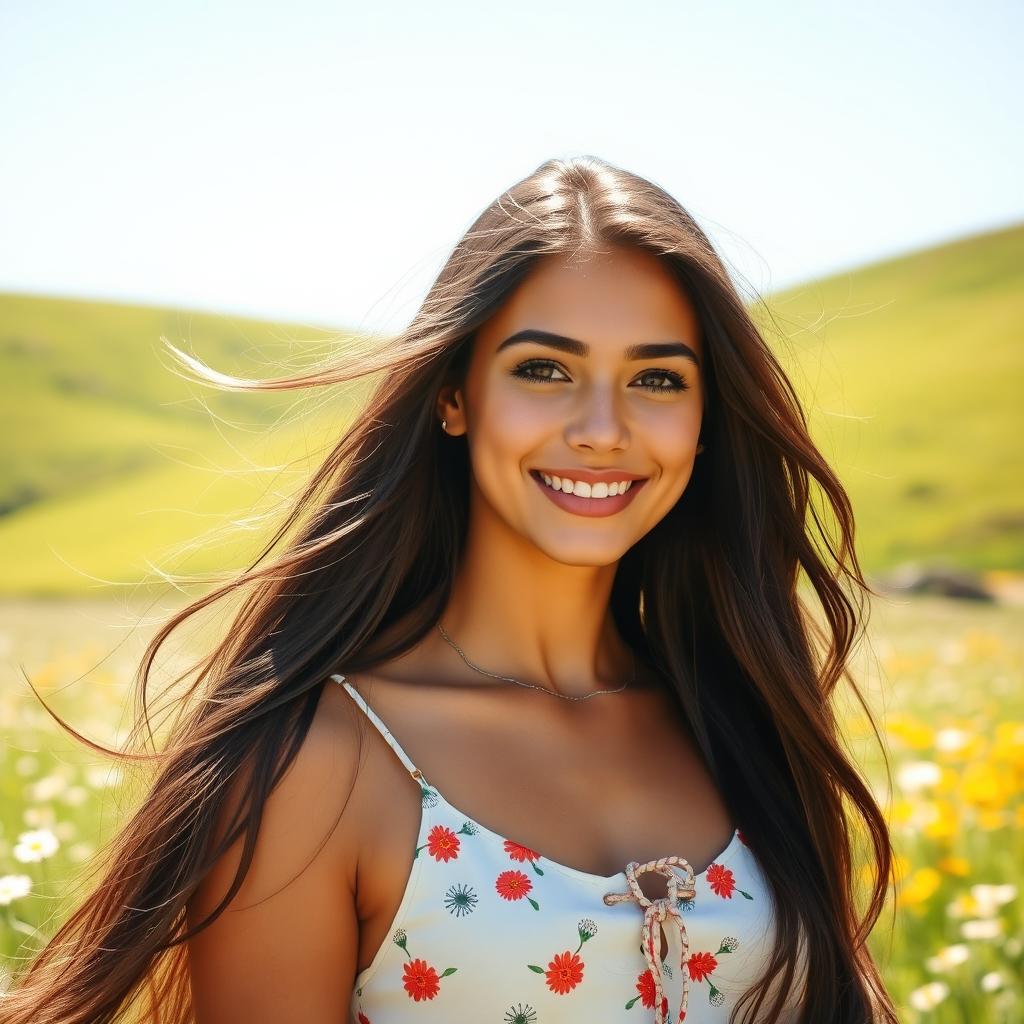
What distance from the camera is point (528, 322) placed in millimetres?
2641

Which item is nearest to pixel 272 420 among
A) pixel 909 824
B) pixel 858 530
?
pixel 858 530

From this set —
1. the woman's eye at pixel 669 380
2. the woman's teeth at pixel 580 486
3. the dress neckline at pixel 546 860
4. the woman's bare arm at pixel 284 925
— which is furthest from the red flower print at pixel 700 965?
the woman's eye at pixel 669 380

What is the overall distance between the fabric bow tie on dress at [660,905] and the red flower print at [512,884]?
0.16m

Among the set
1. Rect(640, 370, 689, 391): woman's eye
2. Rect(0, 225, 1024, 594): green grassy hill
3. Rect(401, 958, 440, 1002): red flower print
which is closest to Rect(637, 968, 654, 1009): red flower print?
Rect(401, 958, 440, 1002): red flower print

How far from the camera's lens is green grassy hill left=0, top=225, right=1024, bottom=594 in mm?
28891

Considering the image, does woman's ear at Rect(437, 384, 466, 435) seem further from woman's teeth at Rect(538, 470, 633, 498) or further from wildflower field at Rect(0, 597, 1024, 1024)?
wildflower field at Rect(0, 597, 1024, 1024)

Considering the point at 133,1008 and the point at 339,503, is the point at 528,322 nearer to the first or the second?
the point at 339,503

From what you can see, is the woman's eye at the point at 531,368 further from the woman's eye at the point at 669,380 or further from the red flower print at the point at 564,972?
the red flower print at the point at 564,972

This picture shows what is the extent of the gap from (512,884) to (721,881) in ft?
1.53

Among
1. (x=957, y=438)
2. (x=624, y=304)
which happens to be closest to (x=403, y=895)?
(x=624, y=304)

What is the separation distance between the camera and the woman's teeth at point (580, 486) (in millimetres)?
2627

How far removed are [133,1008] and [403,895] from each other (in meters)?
0.80

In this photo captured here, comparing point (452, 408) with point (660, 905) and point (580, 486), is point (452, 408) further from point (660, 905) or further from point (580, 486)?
point (660, 905)

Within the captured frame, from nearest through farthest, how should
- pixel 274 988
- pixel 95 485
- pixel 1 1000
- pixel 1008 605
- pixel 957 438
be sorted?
pixel 274 988
pixel 1 1000
pixel 1008 605
pixel 957 438
pixel 95 485
